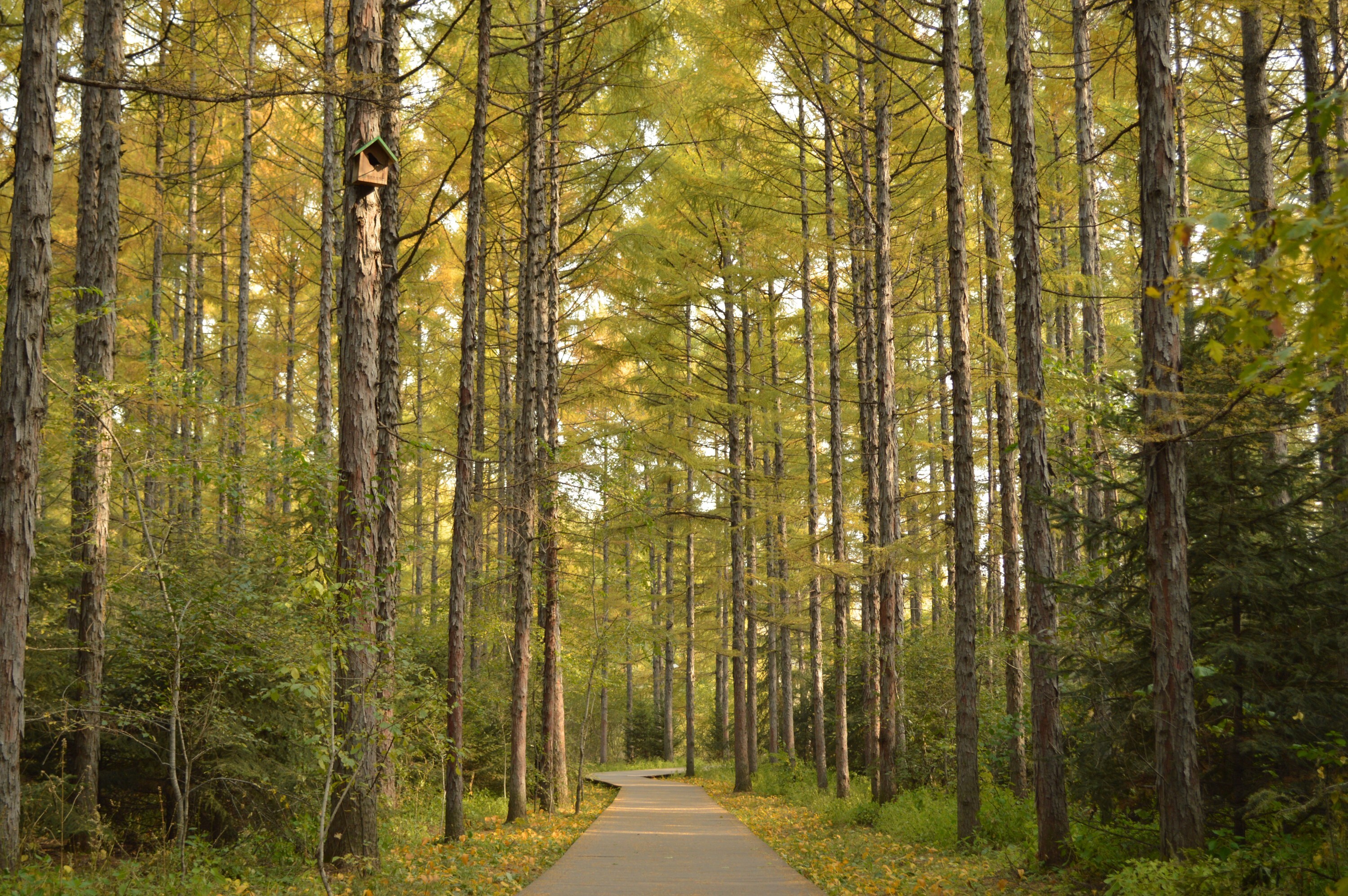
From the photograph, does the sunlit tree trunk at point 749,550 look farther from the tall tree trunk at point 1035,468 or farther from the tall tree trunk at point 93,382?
the tall tree trunk at point 93,382

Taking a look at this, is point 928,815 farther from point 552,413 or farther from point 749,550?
point 749,550

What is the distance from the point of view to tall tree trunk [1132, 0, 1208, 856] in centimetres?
627

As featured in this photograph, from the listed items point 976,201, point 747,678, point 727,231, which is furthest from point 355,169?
point 747,678

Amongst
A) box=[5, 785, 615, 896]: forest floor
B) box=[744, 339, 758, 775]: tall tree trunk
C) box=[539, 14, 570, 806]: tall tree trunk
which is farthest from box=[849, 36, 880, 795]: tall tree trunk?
box=[5, 785, 615, 896]: forest floor

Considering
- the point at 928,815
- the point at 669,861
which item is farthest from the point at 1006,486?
the point at 669,861

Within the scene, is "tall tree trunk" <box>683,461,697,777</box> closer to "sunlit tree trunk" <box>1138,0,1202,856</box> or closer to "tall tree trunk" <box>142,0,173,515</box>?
"tall tree trunk" <box>142,0,173,515</box>

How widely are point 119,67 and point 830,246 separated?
806 cm

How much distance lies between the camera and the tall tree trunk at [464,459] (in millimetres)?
10758

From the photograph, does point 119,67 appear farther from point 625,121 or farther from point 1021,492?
point 625,121

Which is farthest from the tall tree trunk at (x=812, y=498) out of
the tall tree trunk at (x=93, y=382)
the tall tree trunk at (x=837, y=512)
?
the tall tree trunk at (x=93, y=382)

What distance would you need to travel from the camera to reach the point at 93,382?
7750mm

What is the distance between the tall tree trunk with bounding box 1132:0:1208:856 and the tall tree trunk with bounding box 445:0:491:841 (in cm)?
723

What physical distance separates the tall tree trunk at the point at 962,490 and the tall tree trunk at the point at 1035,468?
1258 mm

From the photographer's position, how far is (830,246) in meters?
11.7
